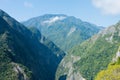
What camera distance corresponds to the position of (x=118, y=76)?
182 metres

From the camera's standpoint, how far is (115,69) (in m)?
190

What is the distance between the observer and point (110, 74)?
187m

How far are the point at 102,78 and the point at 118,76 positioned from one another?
10.8 metres

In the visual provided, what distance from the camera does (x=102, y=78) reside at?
189750 millimetres

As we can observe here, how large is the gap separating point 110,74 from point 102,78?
5.35 meters

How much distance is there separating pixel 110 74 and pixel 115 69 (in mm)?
4576

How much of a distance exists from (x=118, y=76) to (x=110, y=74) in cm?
613

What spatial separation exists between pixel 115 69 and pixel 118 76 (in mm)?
7890
